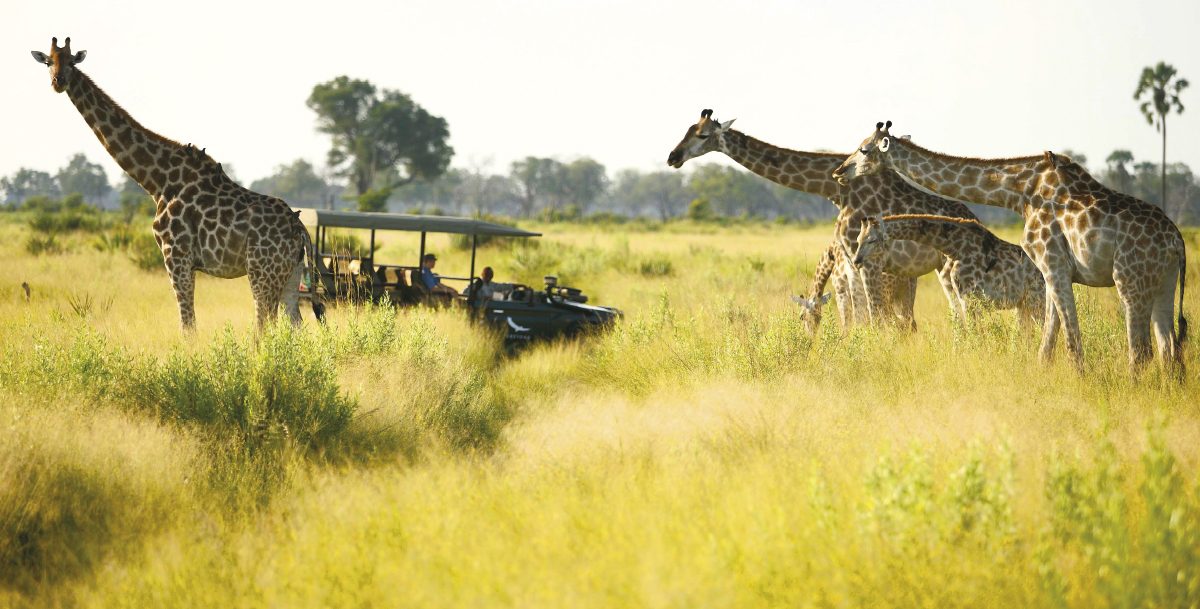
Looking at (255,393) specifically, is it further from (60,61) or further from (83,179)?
(83,179)

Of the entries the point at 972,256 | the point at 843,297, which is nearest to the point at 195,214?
the point at 843,297

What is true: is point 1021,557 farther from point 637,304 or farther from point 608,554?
point 637,304

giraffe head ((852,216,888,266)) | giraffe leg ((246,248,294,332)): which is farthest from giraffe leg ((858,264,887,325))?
giraffe leg ((246,248,294,332))

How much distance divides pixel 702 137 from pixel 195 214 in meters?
5.51

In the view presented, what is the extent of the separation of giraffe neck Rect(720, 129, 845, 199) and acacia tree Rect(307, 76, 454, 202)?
63.5m

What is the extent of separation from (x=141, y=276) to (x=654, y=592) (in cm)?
1820

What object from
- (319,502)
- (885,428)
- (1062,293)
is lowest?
(319,502)

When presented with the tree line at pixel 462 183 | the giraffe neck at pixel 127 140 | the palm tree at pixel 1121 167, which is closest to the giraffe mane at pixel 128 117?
the giraffe neck at pixel 127 140

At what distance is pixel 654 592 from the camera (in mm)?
4406

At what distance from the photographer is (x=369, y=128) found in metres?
74.2

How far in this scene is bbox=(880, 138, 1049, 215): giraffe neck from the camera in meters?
9.02

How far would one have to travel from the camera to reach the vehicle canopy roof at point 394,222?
12.9 metres

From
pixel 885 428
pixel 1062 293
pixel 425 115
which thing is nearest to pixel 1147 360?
pixel 1062 293

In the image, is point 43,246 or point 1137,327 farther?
point 43,246
